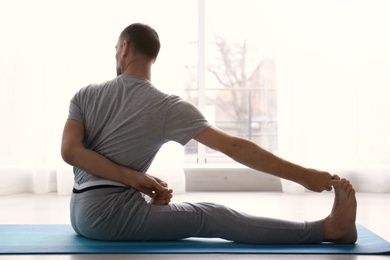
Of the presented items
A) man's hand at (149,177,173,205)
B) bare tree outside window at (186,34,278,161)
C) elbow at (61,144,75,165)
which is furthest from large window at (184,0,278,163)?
elbow at (61,144,75,165)

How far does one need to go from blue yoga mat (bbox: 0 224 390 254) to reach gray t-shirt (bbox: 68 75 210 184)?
25 centimetres

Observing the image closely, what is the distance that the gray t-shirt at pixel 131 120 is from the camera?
2.77 meters

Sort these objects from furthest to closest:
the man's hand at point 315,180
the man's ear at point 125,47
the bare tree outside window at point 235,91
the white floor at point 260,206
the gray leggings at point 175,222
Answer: the bare tree outside window at point 235,91, the white floor at point 260,206, the man's ear at point 125,47, the gray leggings at point 175,222, the man's hand at point 315,180

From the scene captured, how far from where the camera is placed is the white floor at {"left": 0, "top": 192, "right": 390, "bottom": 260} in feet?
12.3

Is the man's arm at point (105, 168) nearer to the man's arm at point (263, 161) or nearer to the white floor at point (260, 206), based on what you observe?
the man's arm at point (263, 161)

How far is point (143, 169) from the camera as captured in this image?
2.87 m

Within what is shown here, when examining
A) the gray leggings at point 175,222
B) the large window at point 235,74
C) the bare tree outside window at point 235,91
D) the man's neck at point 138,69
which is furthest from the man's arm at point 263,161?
the bare tree outside window at point 235,91

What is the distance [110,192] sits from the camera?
2.78 meters

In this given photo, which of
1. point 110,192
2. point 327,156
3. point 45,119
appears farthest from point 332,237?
point 45,119

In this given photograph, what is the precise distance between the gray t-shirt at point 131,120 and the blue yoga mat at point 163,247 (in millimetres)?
250

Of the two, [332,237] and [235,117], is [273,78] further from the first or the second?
[332,237]

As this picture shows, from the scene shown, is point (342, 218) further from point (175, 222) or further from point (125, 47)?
point (125, 47)

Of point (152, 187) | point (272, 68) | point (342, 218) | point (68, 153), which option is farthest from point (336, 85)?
point (68, 153)

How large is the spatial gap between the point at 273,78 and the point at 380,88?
0.73 m
